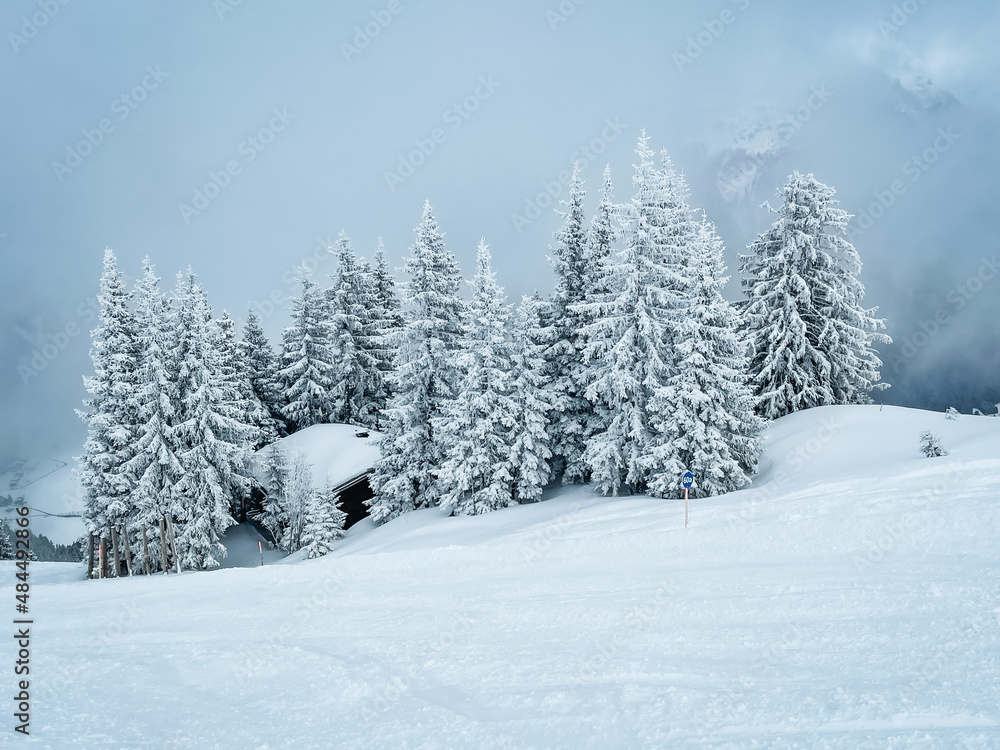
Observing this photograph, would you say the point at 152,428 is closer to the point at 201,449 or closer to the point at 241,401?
the point at 201,449

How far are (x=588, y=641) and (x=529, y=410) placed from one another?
15.5m

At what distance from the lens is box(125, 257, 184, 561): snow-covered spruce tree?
912 inches

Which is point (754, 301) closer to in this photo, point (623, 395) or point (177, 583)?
point (623, 395)

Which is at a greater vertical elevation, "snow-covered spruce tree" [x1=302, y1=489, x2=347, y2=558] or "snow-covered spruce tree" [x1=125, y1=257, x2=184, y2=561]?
"snow-covered spruce tree" [x1=125, y1=257, x2=184, y2=561]

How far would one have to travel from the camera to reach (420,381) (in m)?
25.1

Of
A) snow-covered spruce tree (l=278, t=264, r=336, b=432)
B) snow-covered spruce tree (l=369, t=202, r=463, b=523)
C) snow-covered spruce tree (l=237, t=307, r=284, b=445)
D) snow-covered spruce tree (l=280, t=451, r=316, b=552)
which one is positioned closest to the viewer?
snow-covered spruce tree (l=369, t=202, r=463, b=523)

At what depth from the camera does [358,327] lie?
113ft

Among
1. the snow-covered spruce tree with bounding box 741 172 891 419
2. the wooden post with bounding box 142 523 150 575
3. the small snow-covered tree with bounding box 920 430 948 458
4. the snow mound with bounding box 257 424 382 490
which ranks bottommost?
the wooden post with bounding box 142 523 150 575

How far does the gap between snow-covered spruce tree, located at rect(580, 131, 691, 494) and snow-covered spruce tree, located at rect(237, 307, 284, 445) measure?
24834mm

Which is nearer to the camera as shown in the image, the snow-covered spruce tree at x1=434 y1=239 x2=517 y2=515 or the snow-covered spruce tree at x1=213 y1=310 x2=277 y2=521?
the snow-covered spruce tree at x1=434 y1=239 x2=517 y2=515

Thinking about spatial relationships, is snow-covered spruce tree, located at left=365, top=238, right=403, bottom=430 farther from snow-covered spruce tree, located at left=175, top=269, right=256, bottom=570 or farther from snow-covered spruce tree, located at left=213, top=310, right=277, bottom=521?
snow-covered spruce tree, located at left=175, top=269, right=256, bottom=570

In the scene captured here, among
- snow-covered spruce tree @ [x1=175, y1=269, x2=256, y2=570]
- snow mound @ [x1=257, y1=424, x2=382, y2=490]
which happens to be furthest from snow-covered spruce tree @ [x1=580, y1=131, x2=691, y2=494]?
snow-covered spruce tree @ [x1=175, y1=269, x2=256, y2=570]

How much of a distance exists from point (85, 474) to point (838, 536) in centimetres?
2673

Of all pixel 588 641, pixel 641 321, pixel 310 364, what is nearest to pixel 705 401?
pixel 641 321
